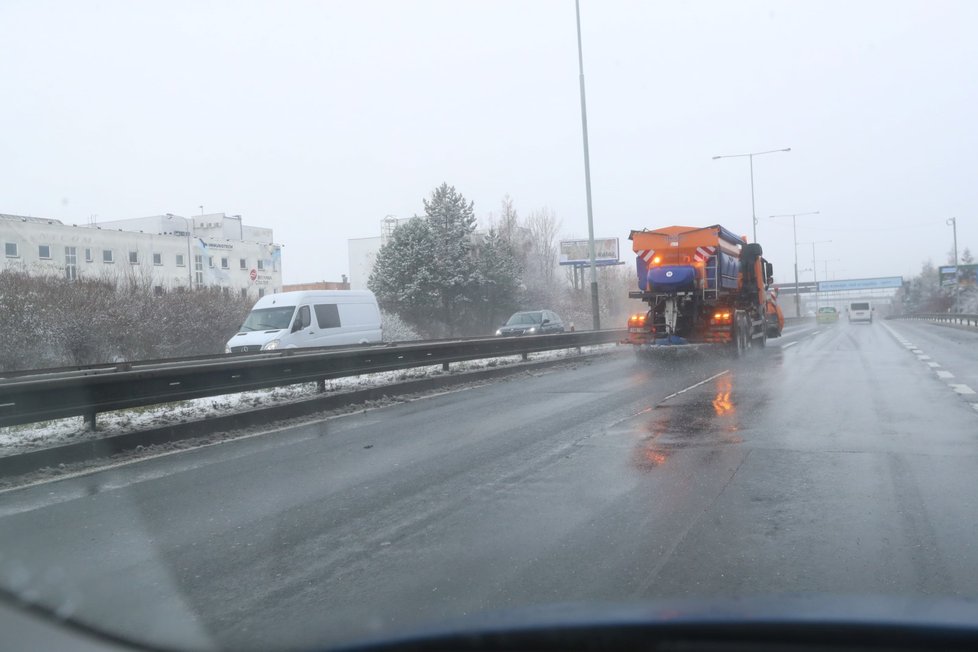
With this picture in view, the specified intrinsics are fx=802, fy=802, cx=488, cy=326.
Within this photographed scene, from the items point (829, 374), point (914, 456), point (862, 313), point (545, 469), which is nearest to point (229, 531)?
point (545, 469)

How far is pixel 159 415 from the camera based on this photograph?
10391mm

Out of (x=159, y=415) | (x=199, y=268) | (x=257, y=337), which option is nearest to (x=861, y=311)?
(x=199, y=268)

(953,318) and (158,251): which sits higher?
(158,251)

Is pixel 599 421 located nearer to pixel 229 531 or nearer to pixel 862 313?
pixel 229 531

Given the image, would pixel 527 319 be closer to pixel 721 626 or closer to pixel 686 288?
pixel 686 288

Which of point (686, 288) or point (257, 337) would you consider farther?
point (686, 288)

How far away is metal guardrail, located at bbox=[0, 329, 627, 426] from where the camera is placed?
845 cm

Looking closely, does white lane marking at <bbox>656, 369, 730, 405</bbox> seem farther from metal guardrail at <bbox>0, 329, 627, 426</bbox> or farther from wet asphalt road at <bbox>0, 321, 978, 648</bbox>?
metal guardrail at <bbox>0, 329, 627, 426</bbox>

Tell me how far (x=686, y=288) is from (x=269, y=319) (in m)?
10.9

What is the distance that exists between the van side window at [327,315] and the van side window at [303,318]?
1.16 ft

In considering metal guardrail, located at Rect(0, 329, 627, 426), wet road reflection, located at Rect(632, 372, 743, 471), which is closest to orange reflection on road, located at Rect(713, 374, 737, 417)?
wet road reflection, located at Rect(632, 372, 743, 471)

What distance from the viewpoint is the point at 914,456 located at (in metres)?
7.64

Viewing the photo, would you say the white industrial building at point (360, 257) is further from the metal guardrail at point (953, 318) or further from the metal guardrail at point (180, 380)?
the metal guardrail at point (180, 380)

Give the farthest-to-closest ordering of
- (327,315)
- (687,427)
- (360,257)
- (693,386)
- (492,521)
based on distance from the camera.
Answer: (360,257) → (327,315) → (693,386) → (687,427) → (492,521)
